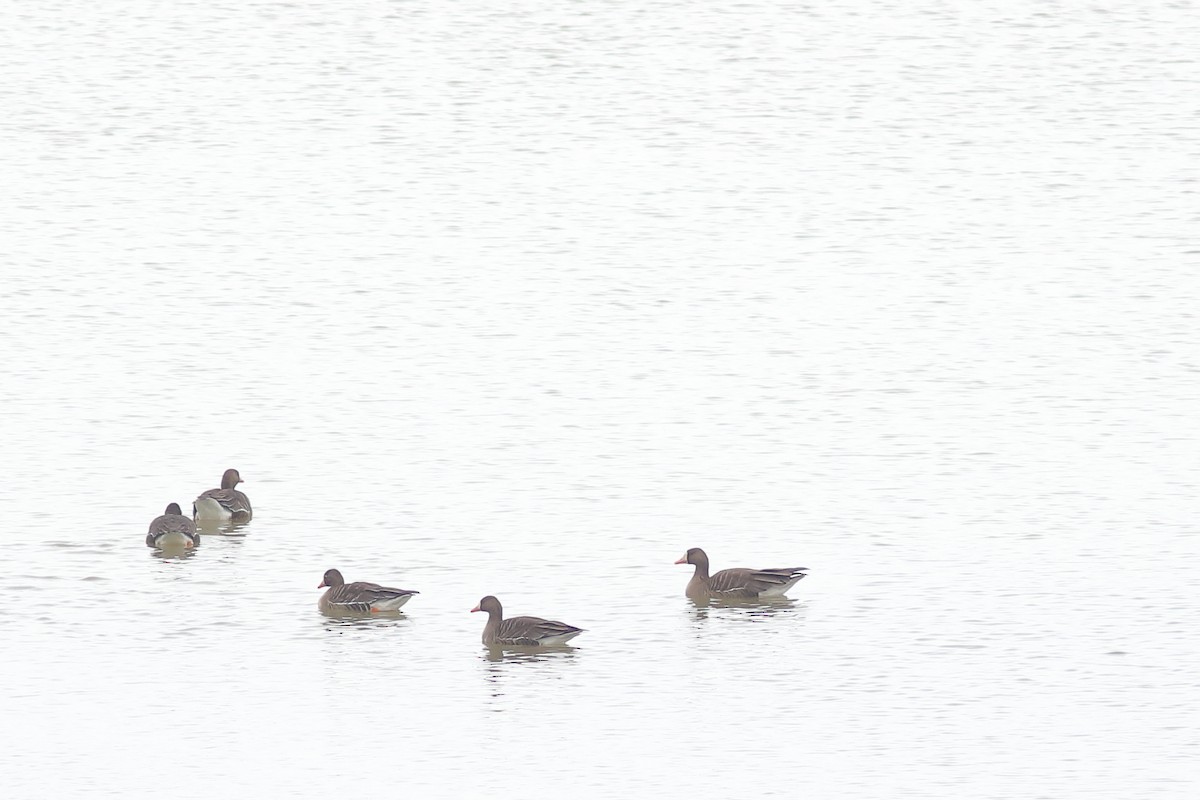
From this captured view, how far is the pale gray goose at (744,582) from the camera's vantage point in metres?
22.6

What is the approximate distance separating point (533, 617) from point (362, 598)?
1.83 metres

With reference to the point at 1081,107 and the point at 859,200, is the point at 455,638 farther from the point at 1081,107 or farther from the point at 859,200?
the point at 1081,107

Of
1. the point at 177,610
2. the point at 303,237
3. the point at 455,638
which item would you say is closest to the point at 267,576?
the point at 177,610

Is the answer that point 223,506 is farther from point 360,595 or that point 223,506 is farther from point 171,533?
point 360,595

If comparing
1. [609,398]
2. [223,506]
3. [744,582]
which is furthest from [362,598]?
[609,398]

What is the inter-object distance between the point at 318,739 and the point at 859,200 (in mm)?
29993

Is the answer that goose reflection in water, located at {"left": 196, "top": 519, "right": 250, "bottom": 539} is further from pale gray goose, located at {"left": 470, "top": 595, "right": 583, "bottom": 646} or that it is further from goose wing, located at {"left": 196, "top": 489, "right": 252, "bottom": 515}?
pale gray goose, located at {"left": 470, "top": 595, "right": 583, "bottom": 646}

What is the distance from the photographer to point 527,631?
810 inches

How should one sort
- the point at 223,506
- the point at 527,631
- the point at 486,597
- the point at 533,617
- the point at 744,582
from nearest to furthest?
the point at 527,631, the point at 533,617, the point at 486,597, the point at 744,582, the point at 223,506

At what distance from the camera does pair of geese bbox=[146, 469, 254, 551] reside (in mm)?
24312

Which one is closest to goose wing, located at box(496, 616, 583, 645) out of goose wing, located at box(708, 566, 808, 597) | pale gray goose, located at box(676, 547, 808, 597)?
pale gray goose, located at box(676, 547, 808, 597)

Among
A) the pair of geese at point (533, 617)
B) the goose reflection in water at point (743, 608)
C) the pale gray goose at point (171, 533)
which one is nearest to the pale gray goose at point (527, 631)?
the pair of geese at point (533, 617)

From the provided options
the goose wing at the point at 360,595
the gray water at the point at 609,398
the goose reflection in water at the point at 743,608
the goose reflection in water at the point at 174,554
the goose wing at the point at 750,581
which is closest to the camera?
the gray water at the point at 609,398

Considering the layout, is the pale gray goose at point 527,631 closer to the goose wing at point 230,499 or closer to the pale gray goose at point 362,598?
the pale gray goose at point 362,598
